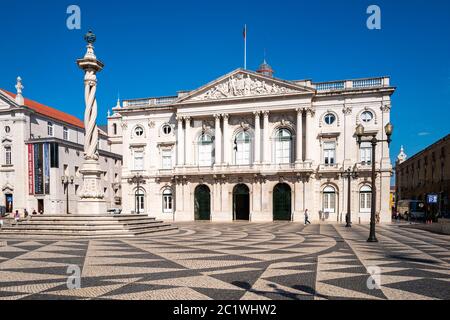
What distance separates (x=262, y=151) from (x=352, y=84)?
477 inches

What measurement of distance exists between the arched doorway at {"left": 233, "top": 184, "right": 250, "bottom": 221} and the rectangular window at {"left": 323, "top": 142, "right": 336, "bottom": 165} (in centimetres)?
952

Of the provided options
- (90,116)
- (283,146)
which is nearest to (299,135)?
(283,146)

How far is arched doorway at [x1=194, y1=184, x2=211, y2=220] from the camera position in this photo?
141 ft

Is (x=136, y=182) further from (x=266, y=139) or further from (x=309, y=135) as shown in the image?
(x=309, y=135)

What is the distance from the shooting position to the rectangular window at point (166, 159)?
45312mm

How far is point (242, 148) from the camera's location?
42.6 m

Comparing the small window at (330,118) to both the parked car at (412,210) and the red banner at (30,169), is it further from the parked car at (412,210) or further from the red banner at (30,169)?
the red banner at (30,169)

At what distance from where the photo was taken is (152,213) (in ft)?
149

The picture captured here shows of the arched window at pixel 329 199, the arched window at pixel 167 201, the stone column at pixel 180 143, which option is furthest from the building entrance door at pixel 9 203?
the arched window at pixel 329 199

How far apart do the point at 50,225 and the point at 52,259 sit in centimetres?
975

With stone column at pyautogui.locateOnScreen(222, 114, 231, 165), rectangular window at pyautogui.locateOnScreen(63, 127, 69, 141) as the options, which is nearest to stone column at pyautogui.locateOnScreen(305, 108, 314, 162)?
stone column at pyautogui.locateOnScreen(222, 114, 231, 165)

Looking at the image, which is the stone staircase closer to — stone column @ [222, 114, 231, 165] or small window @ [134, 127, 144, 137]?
stone column @ [222, 114, 231, 165]

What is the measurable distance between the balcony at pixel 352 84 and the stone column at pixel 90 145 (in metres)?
25.4
